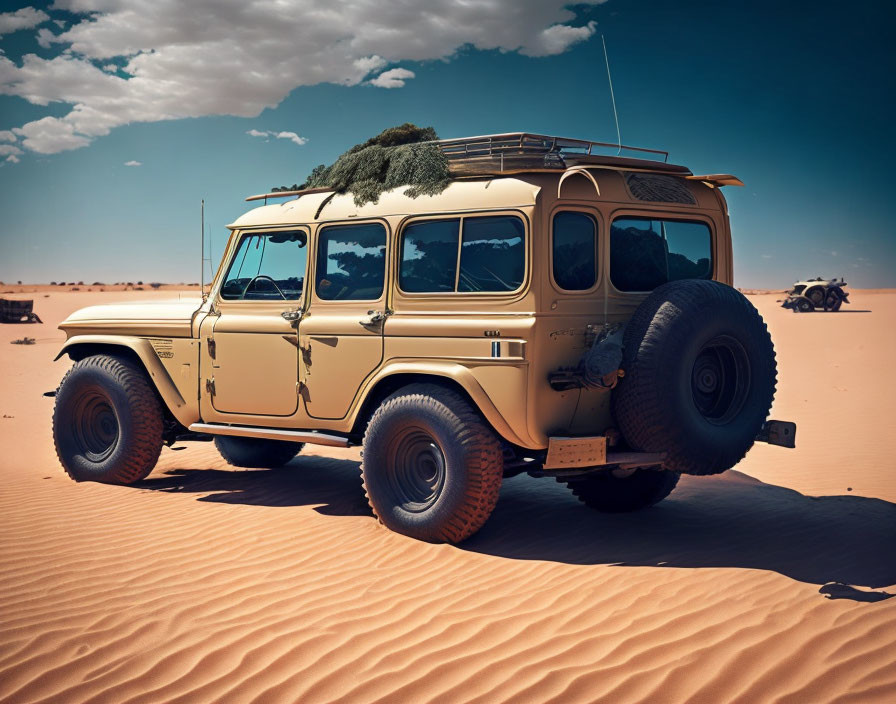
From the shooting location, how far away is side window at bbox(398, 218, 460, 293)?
5965 mm

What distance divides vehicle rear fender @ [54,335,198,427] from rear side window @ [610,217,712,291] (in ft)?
13.3

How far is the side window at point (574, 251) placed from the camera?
18.5 feet

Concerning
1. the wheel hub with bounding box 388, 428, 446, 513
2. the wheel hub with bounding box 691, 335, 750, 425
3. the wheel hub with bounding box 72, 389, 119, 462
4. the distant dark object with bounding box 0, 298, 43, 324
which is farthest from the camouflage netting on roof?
the distant dark object with bounding box 0, 298, 43, 324

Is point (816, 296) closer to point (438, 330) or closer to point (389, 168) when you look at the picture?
point (389, 168)

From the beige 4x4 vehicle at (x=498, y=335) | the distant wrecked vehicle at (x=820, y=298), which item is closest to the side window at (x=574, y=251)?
the beige 4x4 vehicle at (x=498, y=335)

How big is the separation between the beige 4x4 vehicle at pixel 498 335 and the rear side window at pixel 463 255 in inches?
0.6

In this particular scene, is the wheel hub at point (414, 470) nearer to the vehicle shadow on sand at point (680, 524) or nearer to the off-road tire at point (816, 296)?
the vehicle shadow on sand at point (680, 524)

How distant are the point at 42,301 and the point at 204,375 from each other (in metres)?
47.7

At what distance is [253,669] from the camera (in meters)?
3.91

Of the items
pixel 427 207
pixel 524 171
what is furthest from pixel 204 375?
pixel 524 171

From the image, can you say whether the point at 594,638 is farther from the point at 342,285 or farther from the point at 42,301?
the point at 42,301

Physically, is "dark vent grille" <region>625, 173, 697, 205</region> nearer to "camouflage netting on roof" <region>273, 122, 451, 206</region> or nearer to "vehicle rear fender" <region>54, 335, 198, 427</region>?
"camouflage netting on roof" <region>273, 122, 451, 206</region>

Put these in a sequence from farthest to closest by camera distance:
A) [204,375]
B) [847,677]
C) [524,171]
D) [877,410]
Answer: [877,410]
[204,375]
[524,171]
[847,677]

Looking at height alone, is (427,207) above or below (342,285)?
above
